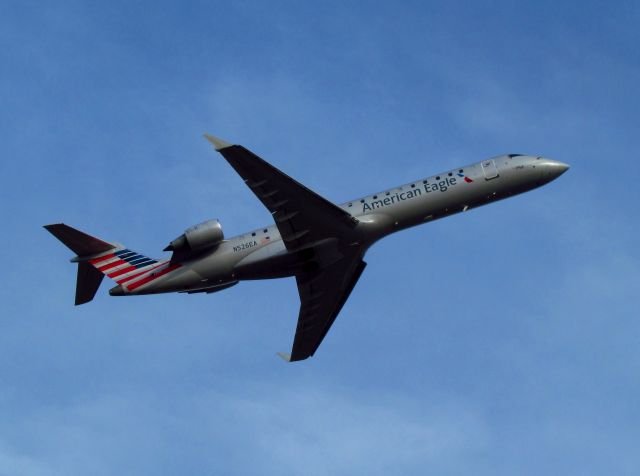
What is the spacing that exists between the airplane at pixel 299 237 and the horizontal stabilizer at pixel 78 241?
5 centimetres

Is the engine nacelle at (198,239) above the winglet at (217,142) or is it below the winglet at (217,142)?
below

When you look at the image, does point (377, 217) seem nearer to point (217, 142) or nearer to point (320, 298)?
point (320, 298)

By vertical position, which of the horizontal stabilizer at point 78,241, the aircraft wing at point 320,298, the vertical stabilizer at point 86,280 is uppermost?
the horizontal stabilizer at point 78,241

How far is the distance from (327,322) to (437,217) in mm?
10576

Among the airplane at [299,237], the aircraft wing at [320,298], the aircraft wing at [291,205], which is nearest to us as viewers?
the aircraft wing at [291,205]

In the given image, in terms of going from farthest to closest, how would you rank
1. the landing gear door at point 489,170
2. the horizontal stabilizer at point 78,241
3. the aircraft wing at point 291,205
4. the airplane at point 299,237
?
the landing gear door at point 489,170 < the horizontal stabilizer at point 78,241 < the airplane at point 299,237 < the aircraft wing at point 291,205

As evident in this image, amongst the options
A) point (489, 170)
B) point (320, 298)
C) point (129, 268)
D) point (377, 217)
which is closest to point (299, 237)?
point (377, 217)

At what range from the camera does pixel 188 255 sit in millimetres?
54594

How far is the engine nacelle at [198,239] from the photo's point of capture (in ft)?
176

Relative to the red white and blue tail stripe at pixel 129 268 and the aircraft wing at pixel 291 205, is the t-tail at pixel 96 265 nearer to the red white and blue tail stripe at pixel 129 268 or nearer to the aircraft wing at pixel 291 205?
the red white and blue tail stripe at pixel 129 268

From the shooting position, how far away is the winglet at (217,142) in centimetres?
4748

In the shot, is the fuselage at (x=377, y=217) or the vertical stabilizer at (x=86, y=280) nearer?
the fuselage at (x=377, y=217)

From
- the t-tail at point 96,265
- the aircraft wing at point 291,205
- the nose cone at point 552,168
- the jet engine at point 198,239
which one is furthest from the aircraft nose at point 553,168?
the t-tail at point 96,265

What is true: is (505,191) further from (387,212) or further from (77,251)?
(77,251)
